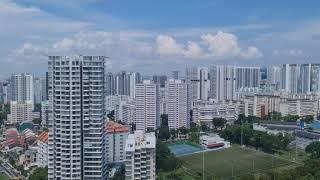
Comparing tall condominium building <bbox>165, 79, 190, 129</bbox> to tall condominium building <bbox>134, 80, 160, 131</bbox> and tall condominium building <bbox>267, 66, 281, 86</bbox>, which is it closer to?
tall condominium building <bbox>134, 80, 160, 131</bbox>

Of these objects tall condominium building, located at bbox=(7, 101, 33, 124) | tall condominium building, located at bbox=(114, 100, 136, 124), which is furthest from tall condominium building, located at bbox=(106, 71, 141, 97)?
tall condominium building, located at bbox=(7, 101, 33, 124)

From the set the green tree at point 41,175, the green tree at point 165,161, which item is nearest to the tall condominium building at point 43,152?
the green tree at point 41,175

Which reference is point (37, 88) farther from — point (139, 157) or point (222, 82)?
point (139, 157)

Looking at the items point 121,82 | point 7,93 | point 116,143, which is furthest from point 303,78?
point 116,143

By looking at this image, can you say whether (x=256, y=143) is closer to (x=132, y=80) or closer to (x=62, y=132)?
(x=62, y=132)

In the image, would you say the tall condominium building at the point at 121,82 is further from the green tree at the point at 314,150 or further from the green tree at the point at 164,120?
the green tree at the point at 314,150
